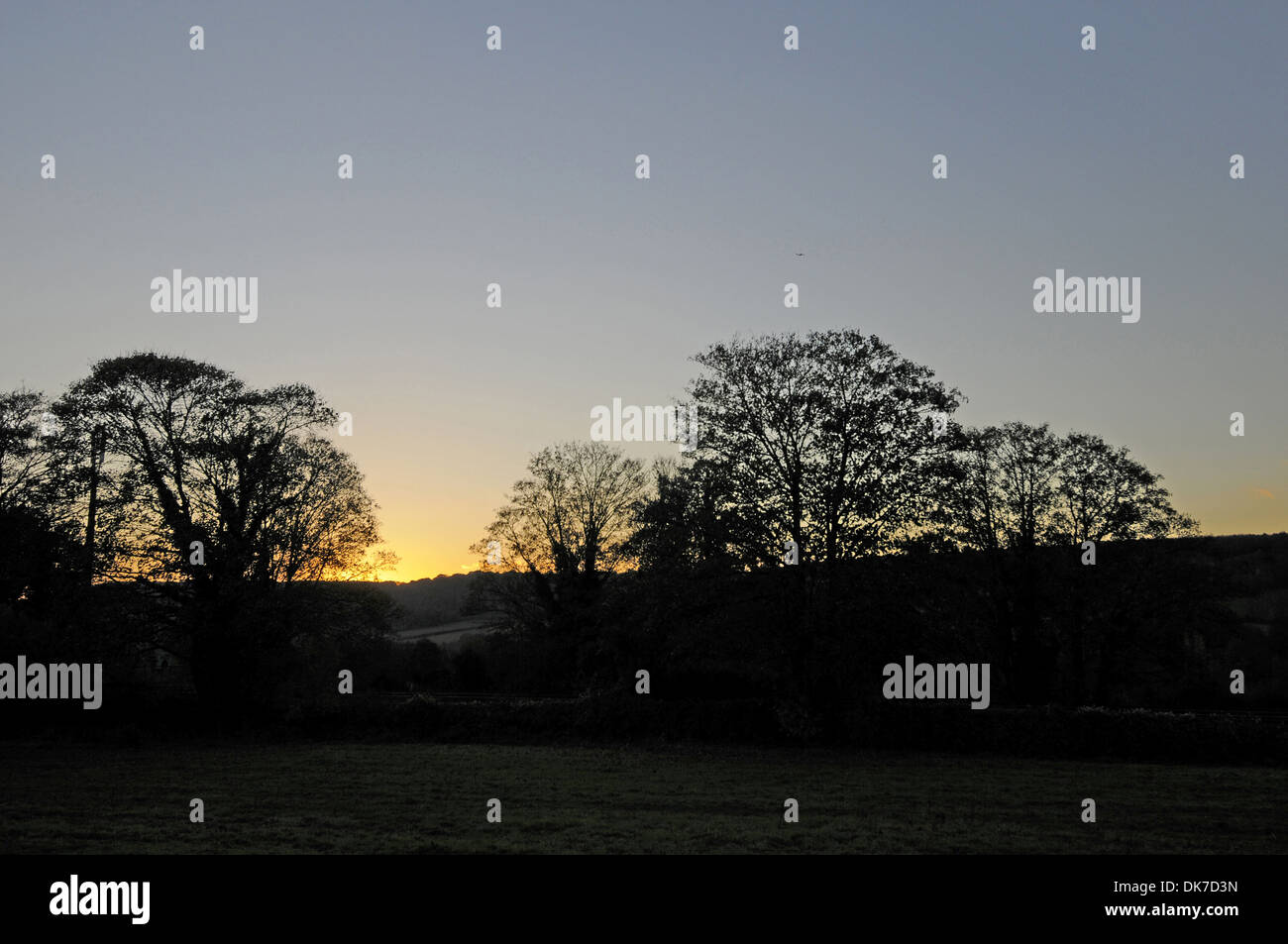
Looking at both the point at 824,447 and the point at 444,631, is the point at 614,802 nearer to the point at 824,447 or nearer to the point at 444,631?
the point at 824,447

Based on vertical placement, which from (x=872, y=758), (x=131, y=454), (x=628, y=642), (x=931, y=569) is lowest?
(x=872, y=758)

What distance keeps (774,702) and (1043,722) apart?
A: 10405 mm

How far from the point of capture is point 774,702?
4088 cm

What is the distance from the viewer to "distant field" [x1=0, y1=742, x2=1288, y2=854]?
17.5 metres

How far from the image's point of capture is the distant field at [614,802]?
1748 cm

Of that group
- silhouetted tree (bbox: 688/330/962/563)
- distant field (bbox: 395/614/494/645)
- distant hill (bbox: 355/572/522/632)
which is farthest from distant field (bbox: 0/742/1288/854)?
distant hill (bbox: 355/572/522/632)

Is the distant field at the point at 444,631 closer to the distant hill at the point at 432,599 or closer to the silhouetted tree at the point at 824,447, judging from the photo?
the distant hill at the point at 432,599

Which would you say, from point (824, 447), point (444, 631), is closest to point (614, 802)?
point (824, 447)

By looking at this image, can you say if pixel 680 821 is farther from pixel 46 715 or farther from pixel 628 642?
pixel 46 715

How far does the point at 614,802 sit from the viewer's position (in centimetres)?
2356

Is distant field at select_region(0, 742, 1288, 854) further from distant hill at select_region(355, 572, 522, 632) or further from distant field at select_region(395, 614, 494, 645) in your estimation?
distant hill at select_region(355, 572, 522, 632)
